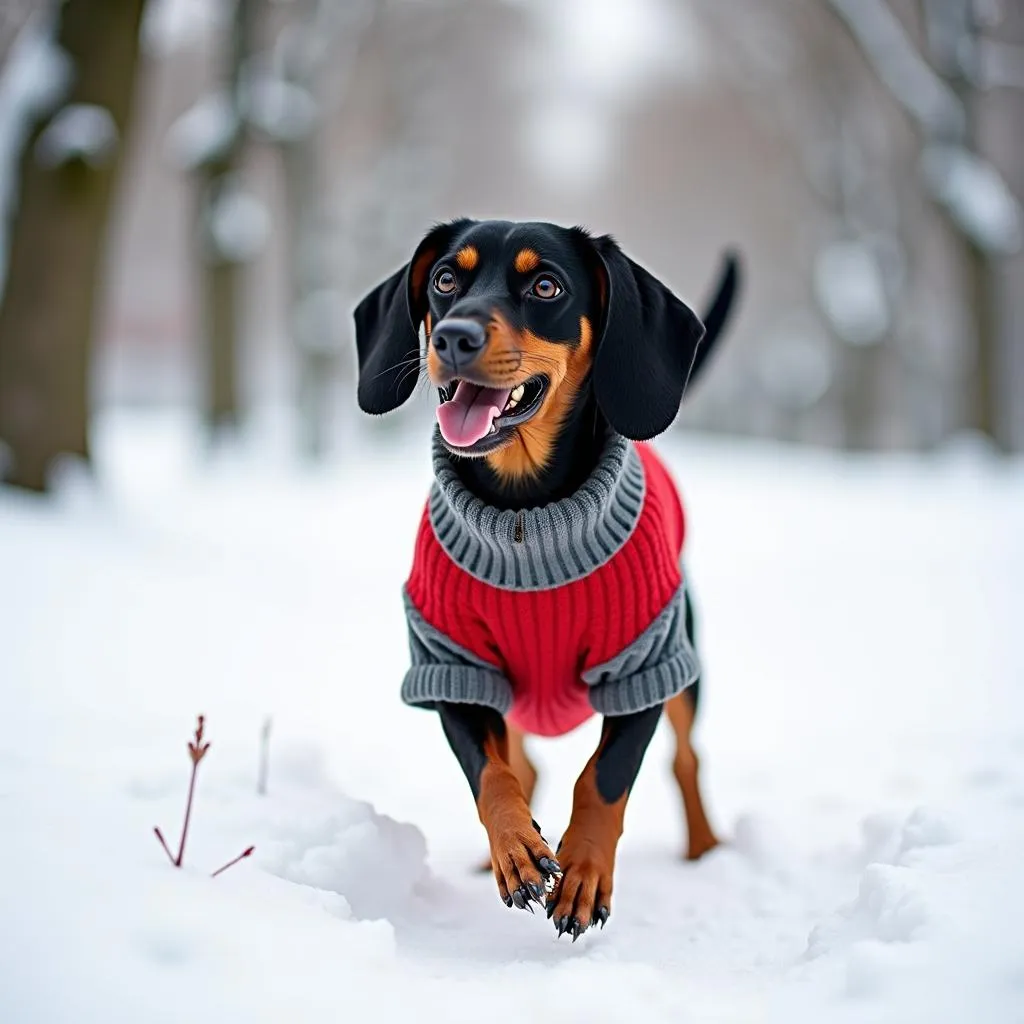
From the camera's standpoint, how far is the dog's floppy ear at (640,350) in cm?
251

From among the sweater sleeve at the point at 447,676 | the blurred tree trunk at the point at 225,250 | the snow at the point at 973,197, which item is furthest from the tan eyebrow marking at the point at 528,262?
→ the blurred tree trunk at the point at 225,250

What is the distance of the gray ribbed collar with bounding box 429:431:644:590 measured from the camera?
248 cm

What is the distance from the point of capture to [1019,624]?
5.44 meters

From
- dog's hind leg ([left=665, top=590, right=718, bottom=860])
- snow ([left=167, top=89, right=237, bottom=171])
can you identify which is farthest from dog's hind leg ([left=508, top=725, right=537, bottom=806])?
snow ([left=167, top=89, right=237, bottom=171])

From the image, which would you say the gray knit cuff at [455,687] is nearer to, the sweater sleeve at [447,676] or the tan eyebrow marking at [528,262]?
the sweater sleeve at [447,676]

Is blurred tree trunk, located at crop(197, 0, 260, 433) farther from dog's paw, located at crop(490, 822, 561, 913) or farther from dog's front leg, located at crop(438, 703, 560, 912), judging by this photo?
dog's paw, located at crop(490, 822, 561, 913)

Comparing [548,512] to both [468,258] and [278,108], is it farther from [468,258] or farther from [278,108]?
[278,108]

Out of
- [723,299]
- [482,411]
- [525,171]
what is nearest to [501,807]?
[482,411]

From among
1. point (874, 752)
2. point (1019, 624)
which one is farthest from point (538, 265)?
point (1019, 624)

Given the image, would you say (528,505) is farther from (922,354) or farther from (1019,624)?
(922,354)

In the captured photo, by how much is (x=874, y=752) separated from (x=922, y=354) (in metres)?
17.8

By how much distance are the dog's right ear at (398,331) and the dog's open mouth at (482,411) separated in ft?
0.89

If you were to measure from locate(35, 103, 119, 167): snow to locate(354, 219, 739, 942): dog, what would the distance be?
4184 mm

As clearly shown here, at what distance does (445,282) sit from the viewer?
268 centimetres
